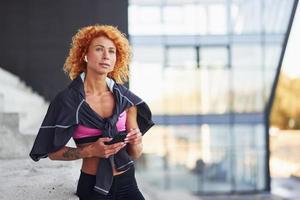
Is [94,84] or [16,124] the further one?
[16,124]

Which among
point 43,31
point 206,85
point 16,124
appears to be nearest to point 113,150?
point 16,124

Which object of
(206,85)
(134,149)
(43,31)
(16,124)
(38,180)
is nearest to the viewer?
(134,149)

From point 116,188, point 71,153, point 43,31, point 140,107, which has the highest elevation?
point 43,31

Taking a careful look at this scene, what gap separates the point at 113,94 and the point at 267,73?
10.3m

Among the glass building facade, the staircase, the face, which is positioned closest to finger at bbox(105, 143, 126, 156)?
the face

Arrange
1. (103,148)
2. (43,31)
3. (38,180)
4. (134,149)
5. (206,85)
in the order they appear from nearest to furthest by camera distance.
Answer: (103,148) → (134,149) → (38,180) → (43,31) → (206,85)

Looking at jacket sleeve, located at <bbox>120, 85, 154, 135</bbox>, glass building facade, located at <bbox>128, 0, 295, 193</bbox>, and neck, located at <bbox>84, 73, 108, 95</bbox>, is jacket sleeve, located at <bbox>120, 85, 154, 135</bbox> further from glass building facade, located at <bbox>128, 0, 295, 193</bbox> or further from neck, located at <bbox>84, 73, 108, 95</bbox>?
glass building facade, located at <bbox>128, 0, 295, 193</bbox>

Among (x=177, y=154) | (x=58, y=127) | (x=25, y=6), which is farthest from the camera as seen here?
(x=177, y=154)

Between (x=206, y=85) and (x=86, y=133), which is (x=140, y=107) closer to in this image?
(x=86, y=133)

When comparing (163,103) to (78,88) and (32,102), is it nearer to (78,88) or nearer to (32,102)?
(32,102)

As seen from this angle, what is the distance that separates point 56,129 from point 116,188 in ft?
0.75

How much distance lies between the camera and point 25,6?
302 inches

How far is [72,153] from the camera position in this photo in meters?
1.25

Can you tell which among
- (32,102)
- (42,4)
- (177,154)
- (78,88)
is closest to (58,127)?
(78,88)
